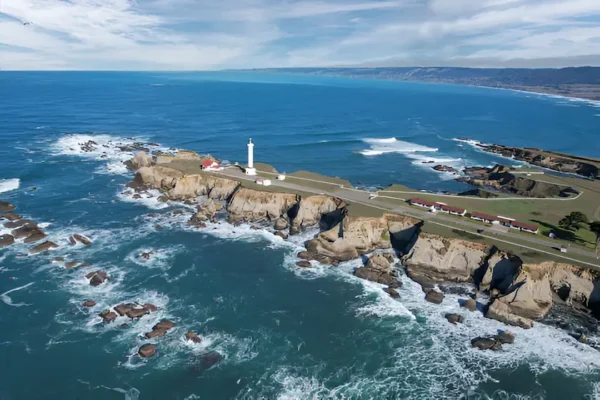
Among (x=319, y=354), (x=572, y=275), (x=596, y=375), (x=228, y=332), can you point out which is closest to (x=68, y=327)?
(x=228, y=332)

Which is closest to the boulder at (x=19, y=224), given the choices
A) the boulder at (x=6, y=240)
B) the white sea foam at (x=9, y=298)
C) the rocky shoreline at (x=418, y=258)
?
the boulder at (x=6, y=240)

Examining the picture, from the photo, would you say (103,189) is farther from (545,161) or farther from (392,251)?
(545,161)

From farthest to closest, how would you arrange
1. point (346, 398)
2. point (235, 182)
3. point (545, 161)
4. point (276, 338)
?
point (545, 161)
point (235, 182)
point (276, 338)
point (346, 398)

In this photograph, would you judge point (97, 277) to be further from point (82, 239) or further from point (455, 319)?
point (455, 319)

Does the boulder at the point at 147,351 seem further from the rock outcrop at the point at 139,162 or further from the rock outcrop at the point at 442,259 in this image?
the rock outcrop at the point at 139,162

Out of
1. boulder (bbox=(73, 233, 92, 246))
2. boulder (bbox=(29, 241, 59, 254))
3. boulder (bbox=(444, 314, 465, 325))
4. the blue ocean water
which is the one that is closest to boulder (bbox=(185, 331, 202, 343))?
the blue ocean water

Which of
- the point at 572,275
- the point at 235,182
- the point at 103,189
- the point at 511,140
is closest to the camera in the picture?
the point at 572,275
